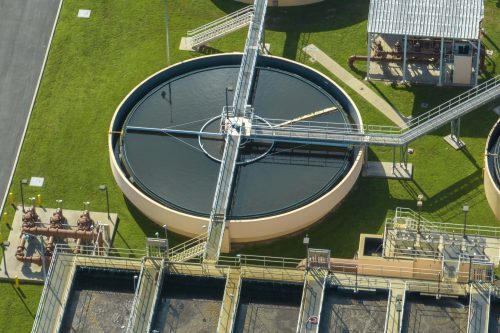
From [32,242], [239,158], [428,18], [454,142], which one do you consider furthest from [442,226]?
[32,242]

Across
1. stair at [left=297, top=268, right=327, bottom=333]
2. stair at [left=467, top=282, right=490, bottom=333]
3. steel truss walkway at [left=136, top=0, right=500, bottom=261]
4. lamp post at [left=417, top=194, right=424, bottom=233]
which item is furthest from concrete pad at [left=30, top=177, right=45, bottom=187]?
stair at [left=467, top=282, right=490, bottom=333]

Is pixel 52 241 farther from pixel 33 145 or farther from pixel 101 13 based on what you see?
pixel 101 13

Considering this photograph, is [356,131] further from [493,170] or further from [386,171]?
[493,170]

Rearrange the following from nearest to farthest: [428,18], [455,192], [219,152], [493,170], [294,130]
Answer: [493,170] < [294,130] < [219,152] < [455,192] < [428,18]

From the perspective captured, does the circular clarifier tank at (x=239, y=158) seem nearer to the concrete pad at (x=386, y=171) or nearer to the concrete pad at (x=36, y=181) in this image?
the concrete pad at (x=386, y=171)

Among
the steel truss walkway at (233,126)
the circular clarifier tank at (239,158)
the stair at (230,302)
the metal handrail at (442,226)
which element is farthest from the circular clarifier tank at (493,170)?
the stair at (230,302)
